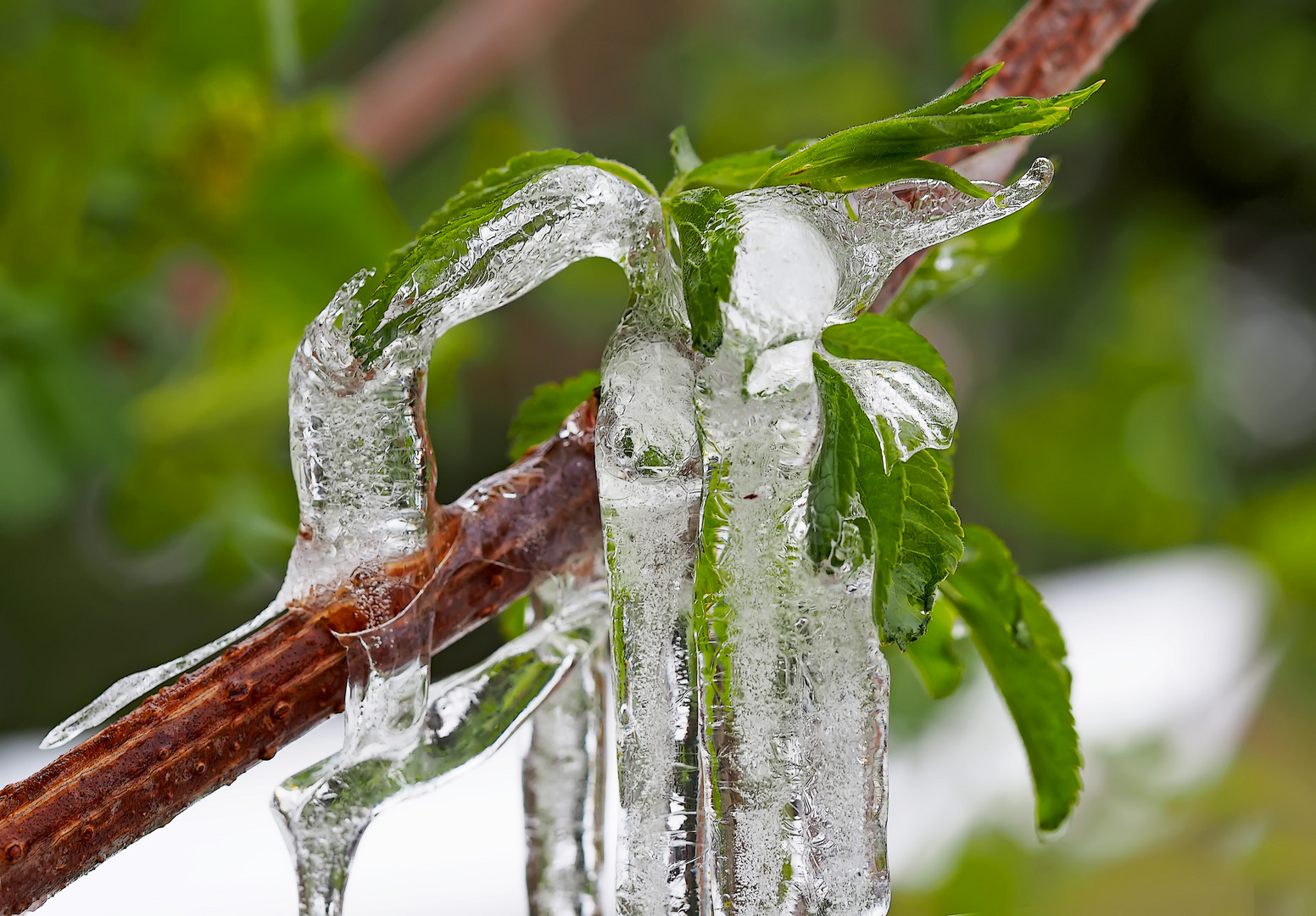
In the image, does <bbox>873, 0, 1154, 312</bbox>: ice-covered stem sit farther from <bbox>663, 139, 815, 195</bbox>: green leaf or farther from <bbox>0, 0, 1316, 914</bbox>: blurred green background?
<bbox>0, 0, 1316, 914</bbox>: blurred green background

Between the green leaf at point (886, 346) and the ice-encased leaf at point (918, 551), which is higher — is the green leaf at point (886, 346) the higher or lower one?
the higher one

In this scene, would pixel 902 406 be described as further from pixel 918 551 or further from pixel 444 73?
pixel 444 73

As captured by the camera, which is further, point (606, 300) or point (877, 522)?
point (606, 300)

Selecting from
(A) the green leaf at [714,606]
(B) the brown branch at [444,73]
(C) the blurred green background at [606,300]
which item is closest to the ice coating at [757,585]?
(A) the green leaf at [714,606]

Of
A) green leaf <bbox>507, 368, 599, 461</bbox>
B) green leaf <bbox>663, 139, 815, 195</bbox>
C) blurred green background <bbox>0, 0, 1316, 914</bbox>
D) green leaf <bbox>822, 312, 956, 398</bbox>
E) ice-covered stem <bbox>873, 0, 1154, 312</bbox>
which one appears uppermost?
blurred green background <bbox>0, 0, 1316, 914</bbox>

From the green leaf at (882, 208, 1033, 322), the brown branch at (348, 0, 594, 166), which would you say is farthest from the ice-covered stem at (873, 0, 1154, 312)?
the brown branch at (348, 0, 594, 166)

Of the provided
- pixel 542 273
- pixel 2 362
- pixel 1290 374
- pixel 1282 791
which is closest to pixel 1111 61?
pixel 1290 374

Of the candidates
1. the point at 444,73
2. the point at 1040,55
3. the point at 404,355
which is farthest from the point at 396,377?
the point at 444,73

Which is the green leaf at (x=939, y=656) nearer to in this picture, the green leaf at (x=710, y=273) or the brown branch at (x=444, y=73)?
the green leaf at (x=710, y=273)
